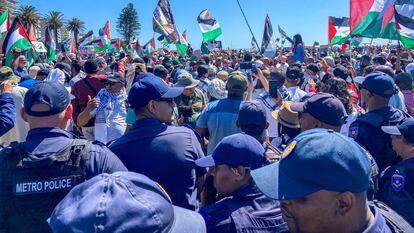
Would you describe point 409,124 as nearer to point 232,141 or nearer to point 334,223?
point 232,141

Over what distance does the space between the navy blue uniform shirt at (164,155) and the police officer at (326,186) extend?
126cm

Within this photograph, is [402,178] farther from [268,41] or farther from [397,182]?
[268,41]

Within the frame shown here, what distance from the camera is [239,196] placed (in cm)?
215

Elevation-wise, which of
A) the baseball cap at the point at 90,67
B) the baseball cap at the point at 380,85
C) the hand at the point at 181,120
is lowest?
the hand at the point at 181,120

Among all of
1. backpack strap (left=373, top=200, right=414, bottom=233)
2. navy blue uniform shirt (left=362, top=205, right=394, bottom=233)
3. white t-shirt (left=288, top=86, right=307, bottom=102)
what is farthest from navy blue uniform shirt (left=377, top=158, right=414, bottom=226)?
white t-shirt (left=288, top=86, right=307, bottom=102)

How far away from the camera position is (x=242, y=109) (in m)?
3.30

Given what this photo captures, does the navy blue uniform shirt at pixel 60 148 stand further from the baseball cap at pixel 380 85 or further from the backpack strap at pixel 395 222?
the baseball cap at pixel 380 85

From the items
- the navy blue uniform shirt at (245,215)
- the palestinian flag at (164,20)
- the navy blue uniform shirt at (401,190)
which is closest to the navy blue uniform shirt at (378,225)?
the navy blue uniform shirt at (245,215)

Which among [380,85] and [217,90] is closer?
[380,85]

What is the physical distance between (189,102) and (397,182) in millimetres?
3377

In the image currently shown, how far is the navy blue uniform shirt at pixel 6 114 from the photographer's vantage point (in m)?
3.24

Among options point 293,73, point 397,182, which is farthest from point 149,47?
point 397,182

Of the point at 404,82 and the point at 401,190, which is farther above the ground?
the point at 404,82

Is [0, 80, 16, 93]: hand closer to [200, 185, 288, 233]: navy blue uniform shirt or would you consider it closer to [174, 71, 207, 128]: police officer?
[174, 71, 207, 128]: police officer
